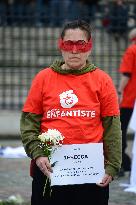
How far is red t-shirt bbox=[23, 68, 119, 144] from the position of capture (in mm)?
4805

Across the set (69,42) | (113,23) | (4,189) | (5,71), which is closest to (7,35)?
(5,71)

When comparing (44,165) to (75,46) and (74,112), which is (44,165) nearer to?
(74,112)

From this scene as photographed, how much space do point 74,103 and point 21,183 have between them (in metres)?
4.24

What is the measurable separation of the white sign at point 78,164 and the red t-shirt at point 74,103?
0.05 metres

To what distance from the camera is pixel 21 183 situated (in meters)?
8.91

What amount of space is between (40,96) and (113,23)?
8746mm

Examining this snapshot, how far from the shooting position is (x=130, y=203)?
8000mm

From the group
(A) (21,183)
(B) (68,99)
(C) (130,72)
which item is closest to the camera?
(B) (68,99)

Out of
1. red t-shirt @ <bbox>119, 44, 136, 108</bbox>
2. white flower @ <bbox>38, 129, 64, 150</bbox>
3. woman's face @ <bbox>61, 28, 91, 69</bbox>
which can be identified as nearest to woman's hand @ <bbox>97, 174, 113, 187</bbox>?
white flower @ <bbox>38, 129, 64, 150</bbox>

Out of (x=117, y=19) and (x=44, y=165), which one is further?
(x=117, y=19)

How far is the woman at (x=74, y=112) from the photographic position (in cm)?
481

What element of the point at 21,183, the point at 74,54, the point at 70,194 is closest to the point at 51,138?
the point at 70,194

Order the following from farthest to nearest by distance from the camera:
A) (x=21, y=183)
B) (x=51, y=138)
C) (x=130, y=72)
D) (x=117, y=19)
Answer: (x=117, y=19), (x=130, y=72), (x=21, y=183), (x=51, y=138)

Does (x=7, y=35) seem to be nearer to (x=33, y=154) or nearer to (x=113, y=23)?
(x=113, y=23)
